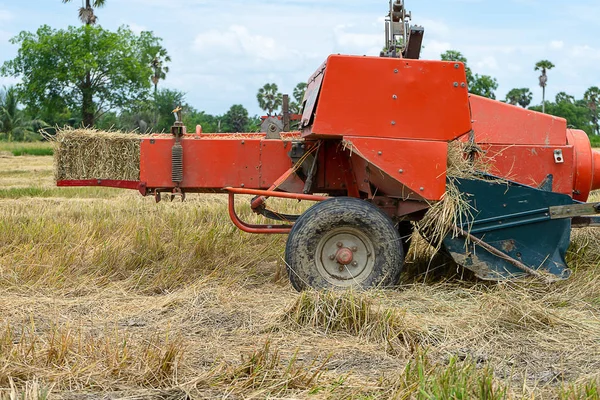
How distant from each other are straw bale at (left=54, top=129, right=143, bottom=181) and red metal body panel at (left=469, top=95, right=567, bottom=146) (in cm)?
280

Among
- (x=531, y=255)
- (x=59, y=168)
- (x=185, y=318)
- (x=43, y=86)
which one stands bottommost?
(x=185, y=318)

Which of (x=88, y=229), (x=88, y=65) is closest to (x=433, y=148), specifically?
(x=88, y=229)

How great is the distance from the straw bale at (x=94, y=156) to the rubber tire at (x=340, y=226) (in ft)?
5.01

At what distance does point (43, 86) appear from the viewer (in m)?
39.4

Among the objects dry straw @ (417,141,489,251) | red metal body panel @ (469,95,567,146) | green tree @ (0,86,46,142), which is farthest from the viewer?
green tree @ (0,86,46,142)

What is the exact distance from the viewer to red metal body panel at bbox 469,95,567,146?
632 cm

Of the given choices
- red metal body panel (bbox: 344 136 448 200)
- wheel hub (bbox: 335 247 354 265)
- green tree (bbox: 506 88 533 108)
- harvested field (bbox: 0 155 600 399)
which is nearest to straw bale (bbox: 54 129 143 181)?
harvested field (bbox: 0 155 600 399)

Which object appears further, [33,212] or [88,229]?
[33,212]

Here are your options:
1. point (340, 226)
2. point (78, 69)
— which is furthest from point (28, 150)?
point (340, 226)

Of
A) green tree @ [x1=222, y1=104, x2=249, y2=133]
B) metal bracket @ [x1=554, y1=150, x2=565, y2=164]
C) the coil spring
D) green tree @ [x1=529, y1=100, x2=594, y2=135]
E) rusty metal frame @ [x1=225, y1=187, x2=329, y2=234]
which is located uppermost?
green tree @ [x1=529, y1=100, x2=594, y2=135]

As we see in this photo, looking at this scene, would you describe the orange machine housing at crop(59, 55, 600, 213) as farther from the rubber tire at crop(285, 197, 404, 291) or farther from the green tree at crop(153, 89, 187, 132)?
the green tree at crop(153, 89, 187, 132)

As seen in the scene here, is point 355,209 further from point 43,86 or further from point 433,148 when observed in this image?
point 43,86

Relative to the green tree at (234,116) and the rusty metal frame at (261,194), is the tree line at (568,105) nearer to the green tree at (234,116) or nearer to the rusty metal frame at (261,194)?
the green tree at (234,116)

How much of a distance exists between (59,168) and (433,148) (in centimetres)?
299
